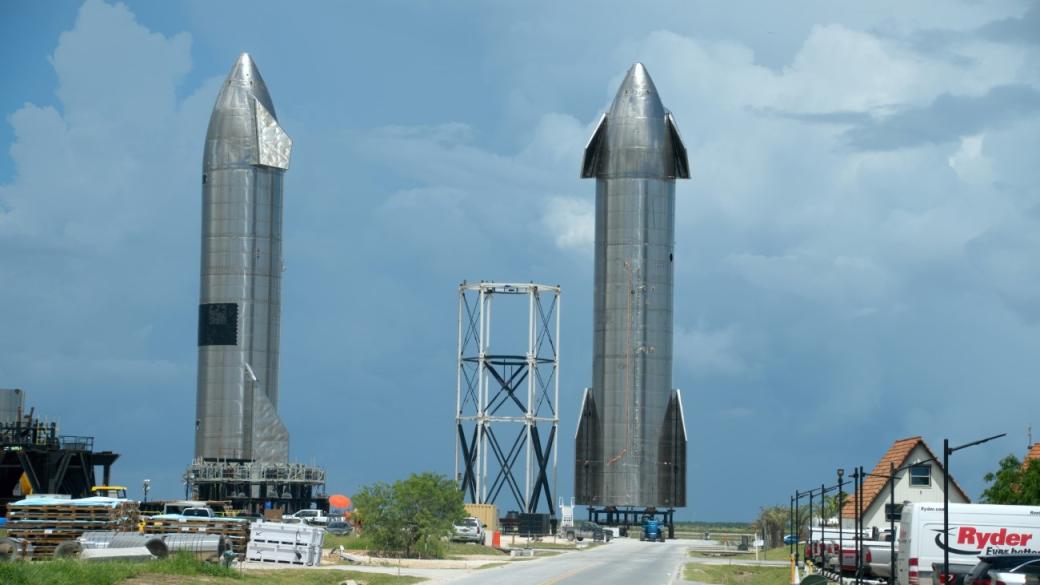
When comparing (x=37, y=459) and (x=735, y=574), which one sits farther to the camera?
(x=37, y=459)

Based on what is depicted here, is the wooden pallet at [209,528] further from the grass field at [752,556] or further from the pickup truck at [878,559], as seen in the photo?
the grass field at [752,556]

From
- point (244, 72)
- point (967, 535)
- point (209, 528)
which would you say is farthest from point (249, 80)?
point (967, 535)

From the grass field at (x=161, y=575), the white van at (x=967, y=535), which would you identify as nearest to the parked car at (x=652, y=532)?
the grass field at (x=161, y=575)

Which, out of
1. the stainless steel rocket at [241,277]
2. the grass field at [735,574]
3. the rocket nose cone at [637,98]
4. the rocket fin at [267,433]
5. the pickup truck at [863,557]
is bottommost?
the grass field at [735,574]

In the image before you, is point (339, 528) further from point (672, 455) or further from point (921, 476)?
point (921, 476)

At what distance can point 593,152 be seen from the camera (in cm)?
11938

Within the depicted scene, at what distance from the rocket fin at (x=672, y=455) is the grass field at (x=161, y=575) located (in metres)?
63.8

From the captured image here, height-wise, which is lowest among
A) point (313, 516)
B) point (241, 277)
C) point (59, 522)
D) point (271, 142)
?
point (313, 516)

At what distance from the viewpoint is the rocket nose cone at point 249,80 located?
11350 centimetres

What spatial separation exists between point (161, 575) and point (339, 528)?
55.4 metres

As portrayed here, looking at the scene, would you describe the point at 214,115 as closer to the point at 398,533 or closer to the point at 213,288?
the point at 213,288

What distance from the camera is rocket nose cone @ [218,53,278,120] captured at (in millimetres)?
113500

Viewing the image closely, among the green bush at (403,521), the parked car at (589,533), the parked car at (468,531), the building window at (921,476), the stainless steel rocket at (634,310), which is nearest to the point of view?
the green bush at (403,521)

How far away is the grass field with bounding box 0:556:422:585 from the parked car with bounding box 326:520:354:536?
41.1 m
